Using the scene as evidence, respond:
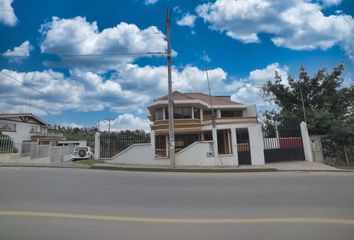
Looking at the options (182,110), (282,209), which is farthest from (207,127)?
(282,209)

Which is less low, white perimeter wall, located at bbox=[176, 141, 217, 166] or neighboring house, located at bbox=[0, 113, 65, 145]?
neighboring house, located at bbox=[0, 113, 65, 145]

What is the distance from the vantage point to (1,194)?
6699 millimetres

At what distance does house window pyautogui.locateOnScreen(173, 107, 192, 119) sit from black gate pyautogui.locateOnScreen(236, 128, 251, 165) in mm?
9147

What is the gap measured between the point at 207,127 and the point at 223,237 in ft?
60.2

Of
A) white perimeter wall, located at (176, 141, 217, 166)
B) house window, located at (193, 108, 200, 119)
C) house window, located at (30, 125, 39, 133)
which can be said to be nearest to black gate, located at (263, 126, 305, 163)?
white perimeter wall, located at (176, 141, 217, 166)

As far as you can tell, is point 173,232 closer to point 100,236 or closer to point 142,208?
point 100,236

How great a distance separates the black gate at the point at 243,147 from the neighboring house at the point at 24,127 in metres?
30.1

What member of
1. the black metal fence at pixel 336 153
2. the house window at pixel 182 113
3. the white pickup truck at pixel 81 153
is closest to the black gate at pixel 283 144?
the black metal fence at pixel 336 153

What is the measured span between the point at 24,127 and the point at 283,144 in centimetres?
3594

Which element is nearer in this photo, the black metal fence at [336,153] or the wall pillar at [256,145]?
the wall pillar at [256,145]

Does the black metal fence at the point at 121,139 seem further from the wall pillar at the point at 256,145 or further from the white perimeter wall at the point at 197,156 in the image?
the wall pillar at the point at 256,145

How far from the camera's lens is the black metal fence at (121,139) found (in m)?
17.9

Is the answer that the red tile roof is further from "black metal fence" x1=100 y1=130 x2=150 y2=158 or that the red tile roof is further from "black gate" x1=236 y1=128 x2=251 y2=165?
"black gate" x1=236 y1=128 x2=251 y2=165

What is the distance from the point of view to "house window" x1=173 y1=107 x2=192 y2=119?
80.9 feet
